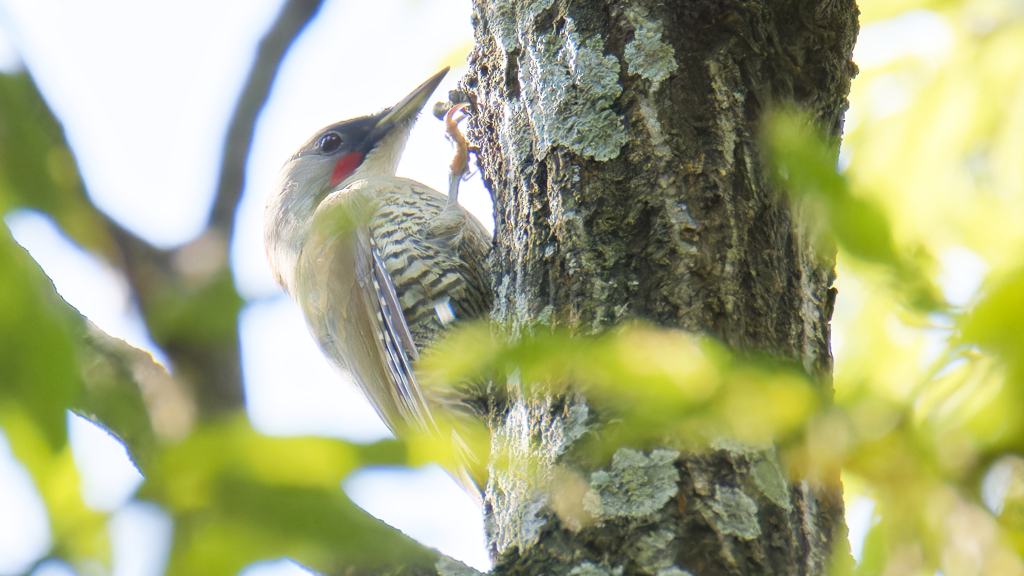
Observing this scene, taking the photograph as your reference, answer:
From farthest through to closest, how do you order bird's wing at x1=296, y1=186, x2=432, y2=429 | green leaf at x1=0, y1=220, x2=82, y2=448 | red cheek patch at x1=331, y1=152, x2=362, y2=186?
1. red cheek patch at x1=331, y1=152, x2=362, y2=186
2. bird's wing at x1=296, y1=186, x2=432, y2=429
3. green leaf at x1=0, y1=220, x2=82, y2=448

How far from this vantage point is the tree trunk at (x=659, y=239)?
A: 1.40 meters

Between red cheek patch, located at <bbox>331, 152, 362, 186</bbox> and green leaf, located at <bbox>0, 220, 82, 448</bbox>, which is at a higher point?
red cheek patch, located at <bbox>331, 152, 362, 186</bbox>

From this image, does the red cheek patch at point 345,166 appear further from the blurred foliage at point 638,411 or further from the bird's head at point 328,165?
Answer: the blurred foliage at point 638,411

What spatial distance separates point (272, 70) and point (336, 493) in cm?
107

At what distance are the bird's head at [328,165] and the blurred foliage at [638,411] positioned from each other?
3591 mm

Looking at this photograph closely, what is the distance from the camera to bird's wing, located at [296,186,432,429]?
3367 millimetres

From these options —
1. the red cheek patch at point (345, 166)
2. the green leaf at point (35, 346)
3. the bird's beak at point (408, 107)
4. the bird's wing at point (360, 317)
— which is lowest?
the bird's wing at point (360, 317)

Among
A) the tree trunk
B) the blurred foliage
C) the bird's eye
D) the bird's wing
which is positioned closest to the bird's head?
the bird's eye

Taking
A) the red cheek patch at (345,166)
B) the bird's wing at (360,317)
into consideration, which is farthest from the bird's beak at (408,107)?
the bird's wing at (360,317)

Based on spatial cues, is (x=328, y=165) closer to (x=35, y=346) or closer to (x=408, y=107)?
(x=408, y=107)

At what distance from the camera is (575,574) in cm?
135

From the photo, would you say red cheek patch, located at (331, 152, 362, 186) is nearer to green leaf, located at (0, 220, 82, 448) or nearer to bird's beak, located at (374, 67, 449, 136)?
bird's beak, located at (374, 67, 449, 136)

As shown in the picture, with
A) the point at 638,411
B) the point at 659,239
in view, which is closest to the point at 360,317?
the point at 659,239


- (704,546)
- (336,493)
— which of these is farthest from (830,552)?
(336,493)
